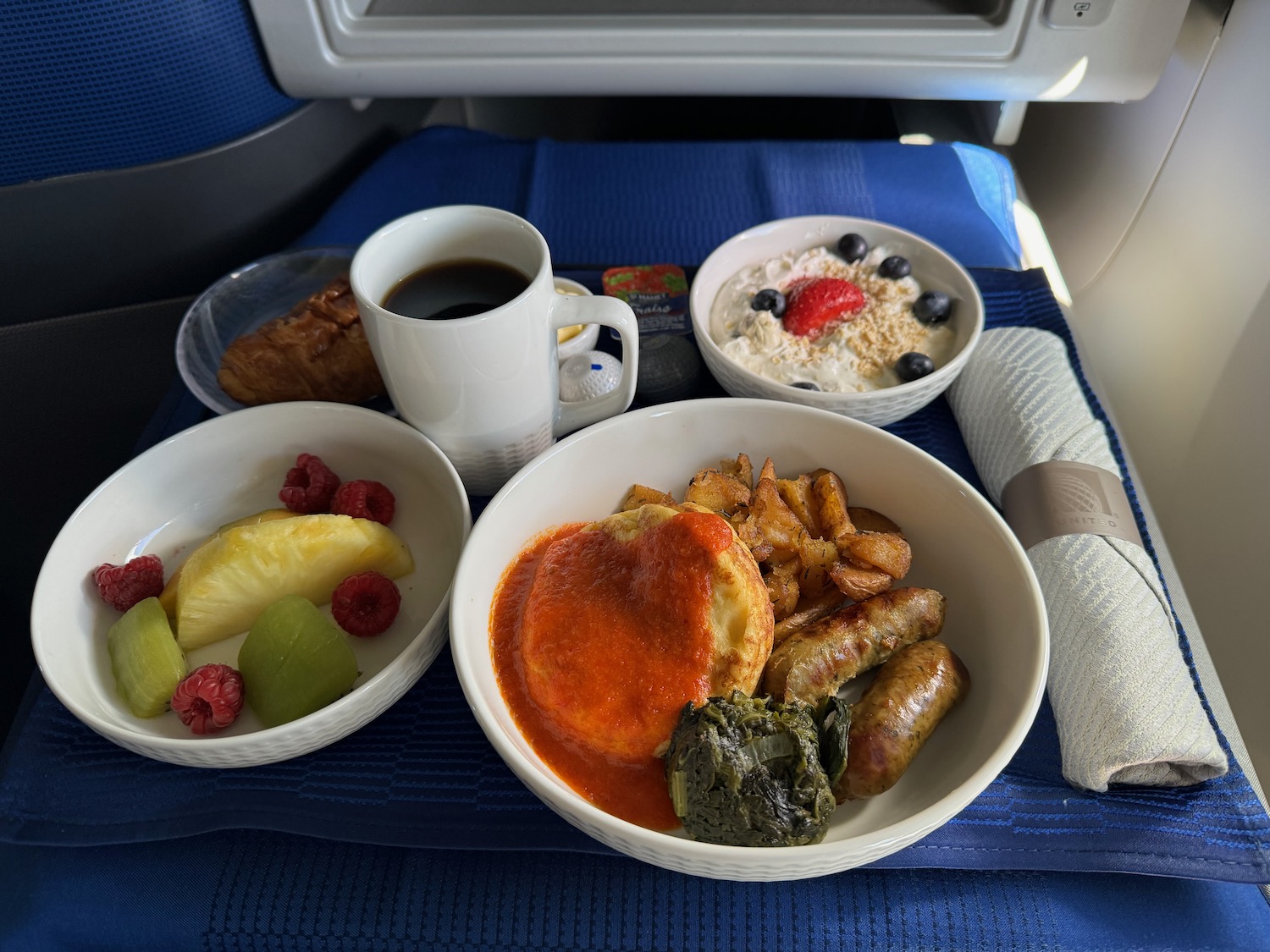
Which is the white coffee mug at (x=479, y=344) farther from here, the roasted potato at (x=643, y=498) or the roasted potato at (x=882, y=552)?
the roasted potato at (x=882, y=552)

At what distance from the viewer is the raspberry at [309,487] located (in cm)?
94

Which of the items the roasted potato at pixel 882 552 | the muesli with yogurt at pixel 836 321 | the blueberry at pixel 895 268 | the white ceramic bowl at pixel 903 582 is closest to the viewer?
the white ceramic bowl at pixel 903 582

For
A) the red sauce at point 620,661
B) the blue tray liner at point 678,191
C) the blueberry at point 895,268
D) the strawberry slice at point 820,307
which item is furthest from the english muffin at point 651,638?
the blue tray liner at point 678,191

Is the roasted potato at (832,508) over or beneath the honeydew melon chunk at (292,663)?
over

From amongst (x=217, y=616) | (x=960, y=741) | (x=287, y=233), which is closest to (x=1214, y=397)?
(x=960, y=741)

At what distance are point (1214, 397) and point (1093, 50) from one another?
573mm

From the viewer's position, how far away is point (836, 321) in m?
1.13

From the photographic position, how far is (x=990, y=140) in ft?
6.01

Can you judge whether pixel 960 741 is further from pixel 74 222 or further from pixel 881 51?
pixel 74 222

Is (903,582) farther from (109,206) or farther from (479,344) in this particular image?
(109,206)

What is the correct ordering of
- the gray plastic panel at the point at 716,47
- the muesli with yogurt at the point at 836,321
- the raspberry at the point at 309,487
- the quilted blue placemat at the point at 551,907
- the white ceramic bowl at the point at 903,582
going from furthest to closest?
the gray plastic panel at the point at 716,47 < the muesli with yogurt at the point at 836,321 < the raspberry at the point at 309,487 < the quilted blue placemat at the point at 551,907 < the white ceramic bowl at the point at 903,582

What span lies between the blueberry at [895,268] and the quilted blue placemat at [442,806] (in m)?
0.61

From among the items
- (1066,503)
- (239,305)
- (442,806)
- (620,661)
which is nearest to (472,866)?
(442,806)

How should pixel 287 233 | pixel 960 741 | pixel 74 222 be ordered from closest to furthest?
pixel 960 741, pixel 74 222, pixel 287 233
